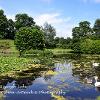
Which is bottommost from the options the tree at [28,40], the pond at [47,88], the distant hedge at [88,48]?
the pond at [47,88]

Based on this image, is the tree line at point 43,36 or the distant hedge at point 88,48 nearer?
the tree line at point 43,36

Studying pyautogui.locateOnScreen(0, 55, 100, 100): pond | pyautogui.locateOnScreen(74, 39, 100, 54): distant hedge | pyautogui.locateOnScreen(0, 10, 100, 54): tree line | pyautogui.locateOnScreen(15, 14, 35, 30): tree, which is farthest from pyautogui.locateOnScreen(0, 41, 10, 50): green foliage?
pyautogui.locateOnScreen(0, 55, 100, 100): pond

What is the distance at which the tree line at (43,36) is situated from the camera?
9006 cm

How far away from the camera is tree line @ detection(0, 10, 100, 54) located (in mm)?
90062

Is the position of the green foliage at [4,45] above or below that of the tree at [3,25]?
below

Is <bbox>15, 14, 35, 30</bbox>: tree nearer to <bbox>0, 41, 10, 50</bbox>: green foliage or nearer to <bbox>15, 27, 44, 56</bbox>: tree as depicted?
<bbox>0, 41, 10, 50</bbox>: green foliage

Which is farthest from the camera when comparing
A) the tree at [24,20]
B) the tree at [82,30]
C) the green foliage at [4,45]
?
the tree at [24,20]

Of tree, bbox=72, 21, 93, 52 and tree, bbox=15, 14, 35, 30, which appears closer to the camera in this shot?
tree, bbox=72, 21, 93, 52

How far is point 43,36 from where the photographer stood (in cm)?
10056

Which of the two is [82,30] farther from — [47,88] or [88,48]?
[47,88]

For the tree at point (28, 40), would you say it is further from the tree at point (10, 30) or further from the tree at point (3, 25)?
the tree at point (10, 30)

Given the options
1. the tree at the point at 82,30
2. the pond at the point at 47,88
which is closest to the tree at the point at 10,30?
the tree at the point at 82,30

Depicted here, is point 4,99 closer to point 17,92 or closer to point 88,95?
point 17,92

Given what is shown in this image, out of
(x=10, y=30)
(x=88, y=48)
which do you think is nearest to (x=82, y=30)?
(x=10, y=30)
